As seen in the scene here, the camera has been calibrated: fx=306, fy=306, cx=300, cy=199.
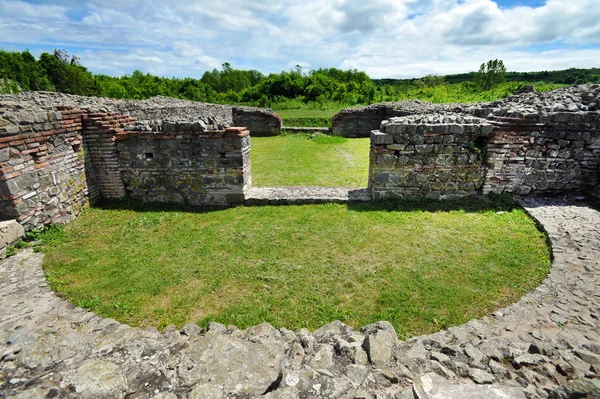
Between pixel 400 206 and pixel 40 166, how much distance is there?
7.08 metres

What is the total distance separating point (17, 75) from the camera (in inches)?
1033

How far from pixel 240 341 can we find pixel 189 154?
5.15m

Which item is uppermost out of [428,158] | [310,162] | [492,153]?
[492,153]

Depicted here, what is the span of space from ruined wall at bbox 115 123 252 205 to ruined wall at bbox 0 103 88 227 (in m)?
0.90

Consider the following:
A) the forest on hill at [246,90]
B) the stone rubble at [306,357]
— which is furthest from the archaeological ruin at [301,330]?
the forest on hill at [246,90]

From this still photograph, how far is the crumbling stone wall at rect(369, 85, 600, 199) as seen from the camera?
656 centimetres

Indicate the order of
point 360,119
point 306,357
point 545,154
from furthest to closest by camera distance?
point 360,119, point 545,154, point 306,357

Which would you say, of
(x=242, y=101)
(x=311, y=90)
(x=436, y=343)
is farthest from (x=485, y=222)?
→ (x=242, y=101)

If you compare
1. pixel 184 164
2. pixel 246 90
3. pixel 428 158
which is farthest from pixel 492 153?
pixel 246 90

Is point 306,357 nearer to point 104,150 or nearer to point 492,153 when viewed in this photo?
point 492,153

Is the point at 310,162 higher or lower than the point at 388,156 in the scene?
lower

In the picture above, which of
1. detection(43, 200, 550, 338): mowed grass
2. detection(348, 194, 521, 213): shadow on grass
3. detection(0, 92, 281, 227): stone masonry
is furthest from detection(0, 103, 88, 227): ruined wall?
detection(348, 194, 521, 213): shadow on grass

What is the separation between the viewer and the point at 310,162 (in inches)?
458

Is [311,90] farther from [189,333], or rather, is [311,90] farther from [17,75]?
[189,333]
